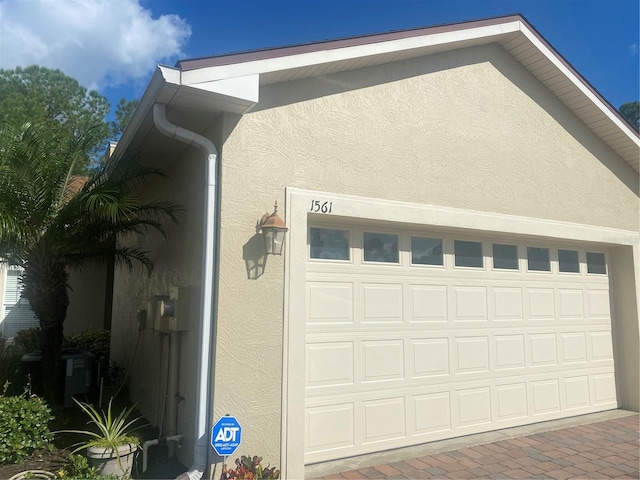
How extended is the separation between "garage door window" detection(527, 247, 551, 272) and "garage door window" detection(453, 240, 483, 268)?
99 centimetres

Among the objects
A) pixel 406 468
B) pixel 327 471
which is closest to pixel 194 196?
pixel 327 471

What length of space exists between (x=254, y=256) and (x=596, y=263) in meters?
5.93

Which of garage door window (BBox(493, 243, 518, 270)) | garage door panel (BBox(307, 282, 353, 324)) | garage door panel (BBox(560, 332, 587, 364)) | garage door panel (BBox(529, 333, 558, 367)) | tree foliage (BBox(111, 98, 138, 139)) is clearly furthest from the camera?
tree foliage (BBox(111, 98, 138, 139))

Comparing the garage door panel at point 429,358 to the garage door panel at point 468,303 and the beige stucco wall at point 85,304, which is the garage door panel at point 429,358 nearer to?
the garage door panel at point 468,303

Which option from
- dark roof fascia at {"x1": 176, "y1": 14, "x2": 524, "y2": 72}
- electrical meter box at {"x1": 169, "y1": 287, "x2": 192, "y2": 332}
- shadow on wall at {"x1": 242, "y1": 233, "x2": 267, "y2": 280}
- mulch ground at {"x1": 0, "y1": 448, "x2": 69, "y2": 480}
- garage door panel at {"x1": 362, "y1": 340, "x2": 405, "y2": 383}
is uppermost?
dark roof fascia at {"x1": 176, "y1": 14, "x2": 524, "y2": 72}

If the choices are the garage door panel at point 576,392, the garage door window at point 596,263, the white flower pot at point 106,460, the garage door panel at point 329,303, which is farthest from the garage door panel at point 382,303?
the garage door window at point 596,263

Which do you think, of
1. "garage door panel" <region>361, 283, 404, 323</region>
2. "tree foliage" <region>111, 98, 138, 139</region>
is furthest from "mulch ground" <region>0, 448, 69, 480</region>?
"tree foliage" <region>111, 98, 138, 139</region>

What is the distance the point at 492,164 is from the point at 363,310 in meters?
2.74

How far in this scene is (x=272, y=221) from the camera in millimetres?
4254

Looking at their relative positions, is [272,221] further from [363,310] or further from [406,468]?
[406,468]

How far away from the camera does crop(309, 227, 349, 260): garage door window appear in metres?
5.02

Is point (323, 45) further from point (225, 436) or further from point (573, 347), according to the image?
point (573, 347)

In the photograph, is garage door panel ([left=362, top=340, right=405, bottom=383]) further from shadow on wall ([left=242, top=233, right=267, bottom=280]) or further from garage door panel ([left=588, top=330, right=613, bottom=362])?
garage door panel ([left=588, top=330, right=613, bottom=362])

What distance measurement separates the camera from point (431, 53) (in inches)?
229
